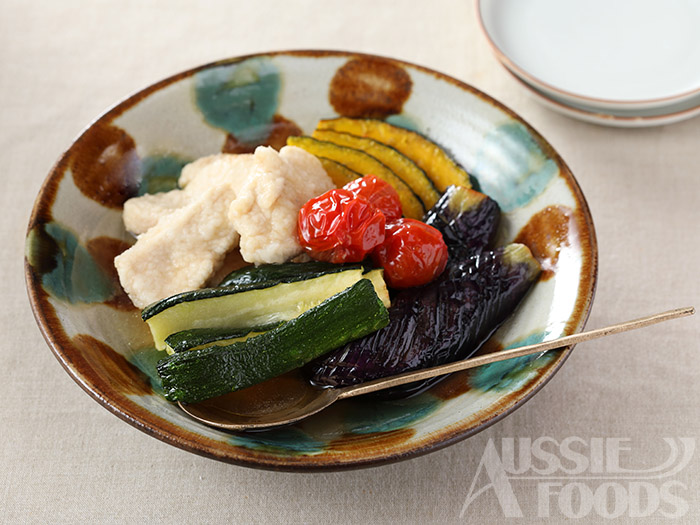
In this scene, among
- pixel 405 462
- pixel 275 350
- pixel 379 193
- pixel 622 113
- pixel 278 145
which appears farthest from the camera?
pixel 622 113

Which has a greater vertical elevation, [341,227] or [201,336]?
[341,227]

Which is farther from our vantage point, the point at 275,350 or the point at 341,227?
the point at 341,227

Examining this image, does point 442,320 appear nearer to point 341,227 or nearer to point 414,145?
point 341,227

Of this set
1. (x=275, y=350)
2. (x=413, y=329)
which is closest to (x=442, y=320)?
(x=413, y=329)

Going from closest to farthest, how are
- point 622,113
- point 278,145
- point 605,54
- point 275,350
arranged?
point 275,350, point 278,145, point 622,113, point 605,54

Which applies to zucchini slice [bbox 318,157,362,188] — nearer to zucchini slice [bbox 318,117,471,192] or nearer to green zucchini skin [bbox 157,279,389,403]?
zucchini slice [bbox 318,117,471,192]

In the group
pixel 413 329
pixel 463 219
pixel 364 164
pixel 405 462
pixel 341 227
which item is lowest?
pixel 405 462

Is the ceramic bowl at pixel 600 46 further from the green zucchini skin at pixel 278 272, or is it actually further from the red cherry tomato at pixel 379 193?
the green zucchini skin at pixel 278 272

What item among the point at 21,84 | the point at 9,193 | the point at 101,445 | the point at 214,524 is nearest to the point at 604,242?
the point at 214,524
